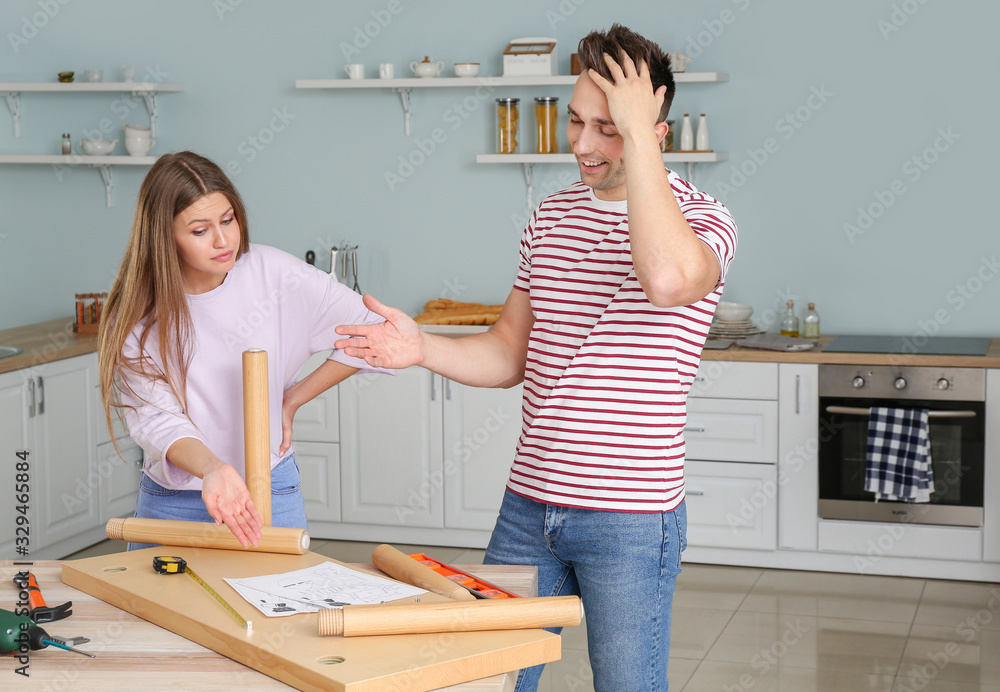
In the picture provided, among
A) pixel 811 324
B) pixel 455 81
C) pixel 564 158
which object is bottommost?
pixel 811 324

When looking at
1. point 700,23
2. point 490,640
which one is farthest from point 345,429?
point 490,640

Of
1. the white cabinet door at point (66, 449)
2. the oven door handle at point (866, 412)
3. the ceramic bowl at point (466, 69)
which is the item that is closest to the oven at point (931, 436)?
the oven door handle at point (866, 412)

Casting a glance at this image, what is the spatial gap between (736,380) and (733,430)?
183mm

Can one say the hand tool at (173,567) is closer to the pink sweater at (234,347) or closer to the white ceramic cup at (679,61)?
the pink sweater at (234,347)

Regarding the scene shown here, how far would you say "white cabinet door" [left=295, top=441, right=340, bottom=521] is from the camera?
4.26 meters

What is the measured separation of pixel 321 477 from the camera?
168 inches

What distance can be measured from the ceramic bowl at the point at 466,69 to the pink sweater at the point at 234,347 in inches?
96.6

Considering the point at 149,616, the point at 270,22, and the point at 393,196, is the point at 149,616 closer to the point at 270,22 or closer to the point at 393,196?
the point at 393,196

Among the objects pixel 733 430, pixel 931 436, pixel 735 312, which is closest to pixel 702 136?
pixel 735 312

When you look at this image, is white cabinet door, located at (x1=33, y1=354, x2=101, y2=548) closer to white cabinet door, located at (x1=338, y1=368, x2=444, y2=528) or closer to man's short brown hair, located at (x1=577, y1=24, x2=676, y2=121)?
white cabinet door, located at (x1=338, y1=368, x2=444, y2=528)

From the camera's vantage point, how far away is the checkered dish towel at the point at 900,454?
3.59 m

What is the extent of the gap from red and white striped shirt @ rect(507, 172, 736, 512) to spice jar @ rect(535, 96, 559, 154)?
8.44ft

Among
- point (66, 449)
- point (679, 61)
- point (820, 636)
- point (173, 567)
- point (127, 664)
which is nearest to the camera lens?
point (127, 664)

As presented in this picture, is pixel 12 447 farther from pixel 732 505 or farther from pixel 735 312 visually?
pixel 735 312
